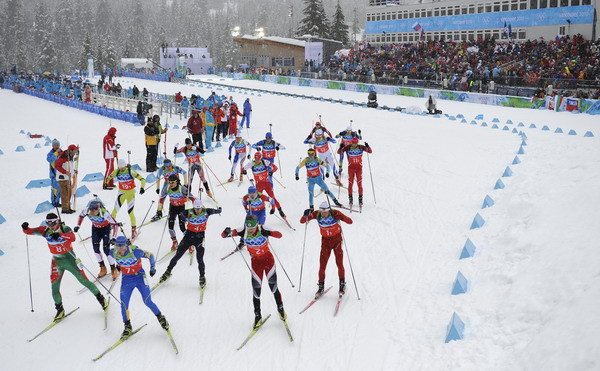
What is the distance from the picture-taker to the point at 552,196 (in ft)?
37.1

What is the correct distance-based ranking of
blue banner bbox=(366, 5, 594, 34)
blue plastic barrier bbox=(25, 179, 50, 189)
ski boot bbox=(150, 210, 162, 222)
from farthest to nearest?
blue banner bbox=(366, 5, 594, 34) → blue plastic barrier bbox=(25, 179, 50, 189) → ski boot bbox=(150, 210, 162, 222)

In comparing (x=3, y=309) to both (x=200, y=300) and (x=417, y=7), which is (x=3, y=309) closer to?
(x=200, y=300)

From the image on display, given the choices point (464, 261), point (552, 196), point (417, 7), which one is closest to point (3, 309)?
point (464, 261)

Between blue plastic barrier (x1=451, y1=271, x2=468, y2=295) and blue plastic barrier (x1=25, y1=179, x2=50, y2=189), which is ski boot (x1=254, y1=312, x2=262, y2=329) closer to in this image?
blue plastic barrier (x1=451, y1=271, x2=468, y2=295)

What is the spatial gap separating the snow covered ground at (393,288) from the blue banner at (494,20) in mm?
28175

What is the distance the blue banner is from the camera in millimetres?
38156

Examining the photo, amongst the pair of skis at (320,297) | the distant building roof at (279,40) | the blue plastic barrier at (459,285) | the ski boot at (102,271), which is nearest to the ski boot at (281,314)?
the pair of skis at (320,297)

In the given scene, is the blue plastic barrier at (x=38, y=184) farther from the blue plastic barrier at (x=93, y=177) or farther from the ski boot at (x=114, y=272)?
the ski boot at (x=114, y=272)

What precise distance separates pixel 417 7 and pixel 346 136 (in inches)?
1709

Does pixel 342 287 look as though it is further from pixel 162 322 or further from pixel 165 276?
pixel 165 276

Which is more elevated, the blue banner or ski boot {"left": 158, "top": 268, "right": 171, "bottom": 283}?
the blue banner

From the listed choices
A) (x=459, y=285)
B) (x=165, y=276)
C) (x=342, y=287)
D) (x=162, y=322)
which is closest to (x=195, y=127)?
(x=165, y=276)

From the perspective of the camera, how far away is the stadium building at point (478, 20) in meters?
38.3

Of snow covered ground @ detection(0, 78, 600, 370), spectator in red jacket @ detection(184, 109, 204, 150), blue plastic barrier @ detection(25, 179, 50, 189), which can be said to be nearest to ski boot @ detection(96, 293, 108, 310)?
snow covered ground @ detection(0, 78, 600, 370)
